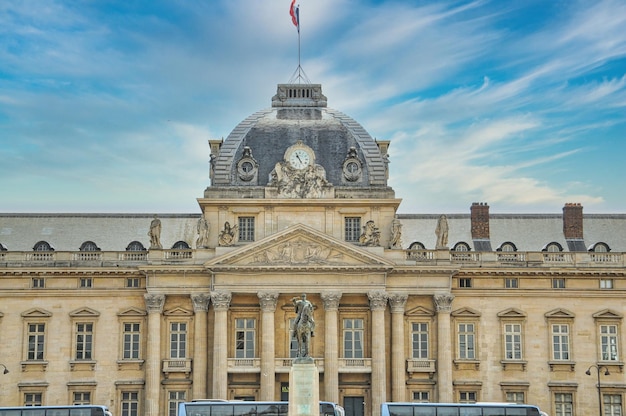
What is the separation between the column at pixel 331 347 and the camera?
71.5m

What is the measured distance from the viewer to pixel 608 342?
7500 cm

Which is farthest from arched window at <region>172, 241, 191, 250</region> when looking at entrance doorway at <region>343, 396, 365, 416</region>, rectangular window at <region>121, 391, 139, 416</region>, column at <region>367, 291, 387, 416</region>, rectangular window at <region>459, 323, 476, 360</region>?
rectangular window at <region>459, 323, 476, 360</region>

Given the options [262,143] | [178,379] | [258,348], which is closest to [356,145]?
[262,143]

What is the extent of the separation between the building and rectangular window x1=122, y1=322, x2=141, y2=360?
0.10 metres

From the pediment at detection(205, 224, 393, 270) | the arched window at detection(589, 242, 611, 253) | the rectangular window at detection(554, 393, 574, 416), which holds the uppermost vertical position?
the arched window at detection(589, 242, 611, 253)

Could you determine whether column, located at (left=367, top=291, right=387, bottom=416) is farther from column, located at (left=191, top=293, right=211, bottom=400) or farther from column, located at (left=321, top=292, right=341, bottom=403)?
column, located at (left=191, top=293, right=211, bottom=400)

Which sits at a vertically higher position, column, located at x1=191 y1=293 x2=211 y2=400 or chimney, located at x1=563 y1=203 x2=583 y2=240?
chimney, located at x1=563 y1=203 x2=583 y2=240

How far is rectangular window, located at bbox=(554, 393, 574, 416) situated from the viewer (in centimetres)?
7394

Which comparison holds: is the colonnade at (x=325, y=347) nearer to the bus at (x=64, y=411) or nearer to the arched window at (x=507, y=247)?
the arched window at (x=507, y=247)

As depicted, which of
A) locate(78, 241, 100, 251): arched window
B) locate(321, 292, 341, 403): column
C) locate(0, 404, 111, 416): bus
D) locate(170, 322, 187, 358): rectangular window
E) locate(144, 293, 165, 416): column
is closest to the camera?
locate(0, 404, 111, 416): bus

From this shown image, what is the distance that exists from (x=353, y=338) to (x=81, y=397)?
19873 mm

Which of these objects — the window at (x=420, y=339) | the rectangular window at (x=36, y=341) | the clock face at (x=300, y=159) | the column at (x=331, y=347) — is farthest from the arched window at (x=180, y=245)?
the window at (x=420, y=339)

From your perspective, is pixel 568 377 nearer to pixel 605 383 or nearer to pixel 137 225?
pixel 605 383

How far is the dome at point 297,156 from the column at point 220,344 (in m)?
8.13
